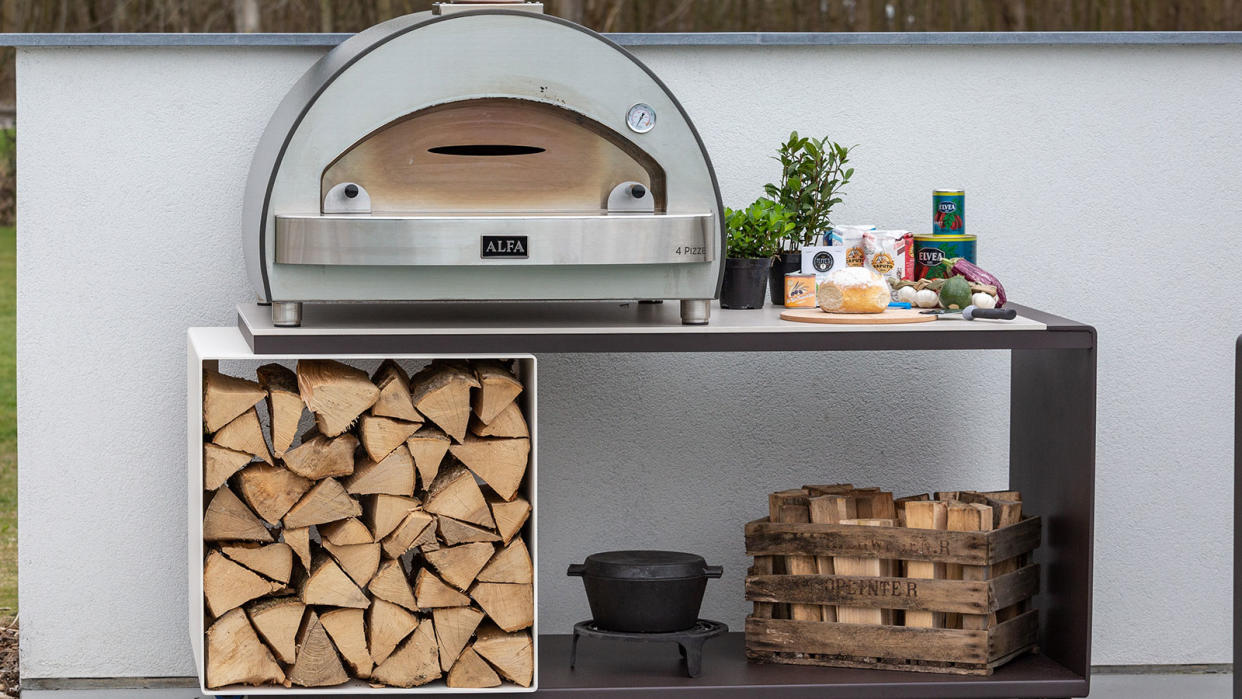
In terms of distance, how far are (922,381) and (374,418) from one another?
1390 millimetres

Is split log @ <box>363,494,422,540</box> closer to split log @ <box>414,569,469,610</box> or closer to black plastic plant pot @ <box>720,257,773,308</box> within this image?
split log @ <box>414,569,469,610</box>

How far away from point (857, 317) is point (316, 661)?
1.21m

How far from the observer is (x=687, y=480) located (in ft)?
12.0

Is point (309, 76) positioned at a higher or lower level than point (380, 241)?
higher

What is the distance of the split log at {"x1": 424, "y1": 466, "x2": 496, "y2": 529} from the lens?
295 centimetres

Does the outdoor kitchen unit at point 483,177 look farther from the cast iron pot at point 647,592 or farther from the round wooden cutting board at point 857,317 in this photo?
the cast iron pot at point 647,592

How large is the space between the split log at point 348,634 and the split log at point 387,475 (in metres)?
0.23

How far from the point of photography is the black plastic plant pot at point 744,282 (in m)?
3.24

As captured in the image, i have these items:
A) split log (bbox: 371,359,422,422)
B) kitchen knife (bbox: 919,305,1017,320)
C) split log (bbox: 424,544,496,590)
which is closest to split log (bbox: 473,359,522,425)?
split log (bbox: 371,359,422,422)

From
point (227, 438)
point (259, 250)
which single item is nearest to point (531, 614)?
point (227, 438)

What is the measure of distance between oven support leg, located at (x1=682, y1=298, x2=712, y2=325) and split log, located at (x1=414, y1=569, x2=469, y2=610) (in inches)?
26.5

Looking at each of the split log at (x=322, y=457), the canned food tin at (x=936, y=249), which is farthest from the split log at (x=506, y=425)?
the canned food tin at (x=936, y=249)

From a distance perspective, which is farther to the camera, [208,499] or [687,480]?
[687,480]

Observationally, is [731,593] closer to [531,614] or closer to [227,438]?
[531,614]
